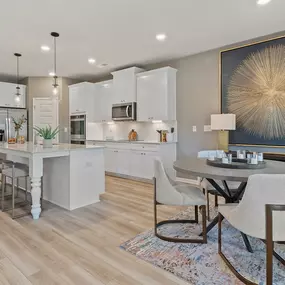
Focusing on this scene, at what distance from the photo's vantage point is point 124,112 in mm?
5371

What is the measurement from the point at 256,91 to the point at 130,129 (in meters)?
3.10

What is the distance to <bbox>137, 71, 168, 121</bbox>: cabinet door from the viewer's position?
15.5 feet

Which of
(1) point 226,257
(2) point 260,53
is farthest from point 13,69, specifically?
(1) point 226,257

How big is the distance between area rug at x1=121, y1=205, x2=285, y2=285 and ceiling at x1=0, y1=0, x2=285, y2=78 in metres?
2.68

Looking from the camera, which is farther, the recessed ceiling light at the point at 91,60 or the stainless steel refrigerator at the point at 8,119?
the stainless steel refrigerator at the point at 8,119

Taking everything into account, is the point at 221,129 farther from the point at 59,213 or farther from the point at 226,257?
the point at 59,213

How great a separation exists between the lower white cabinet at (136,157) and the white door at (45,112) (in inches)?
88.6

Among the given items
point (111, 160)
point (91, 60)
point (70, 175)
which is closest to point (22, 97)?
point (91, 60)

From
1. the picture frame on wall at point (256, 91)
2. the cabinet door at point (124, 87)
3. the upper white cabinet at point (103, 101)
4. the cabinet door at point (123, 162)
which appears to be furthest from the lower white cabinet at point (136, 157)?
the picture frame on wall at point (256, 91)

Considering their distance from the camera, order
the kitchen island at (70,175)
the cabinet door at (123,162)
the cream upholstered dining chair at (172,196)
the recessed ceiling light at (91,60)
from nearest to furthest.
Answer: the cream upholstered dining chair at (172,196), the kitchen island at (70,175), the recessed ceiling light at (91,60), the cabinet door at (123,162)

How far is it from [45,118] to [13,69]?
154cm

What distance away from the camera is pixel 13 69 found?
5.79 m

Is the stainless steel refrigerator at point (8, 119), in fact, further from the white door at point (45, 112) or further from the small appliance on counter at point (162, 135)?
the small appliance on counter at point (162, 135)

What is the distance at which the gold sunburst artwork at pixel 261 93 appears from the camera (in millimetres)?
3604
